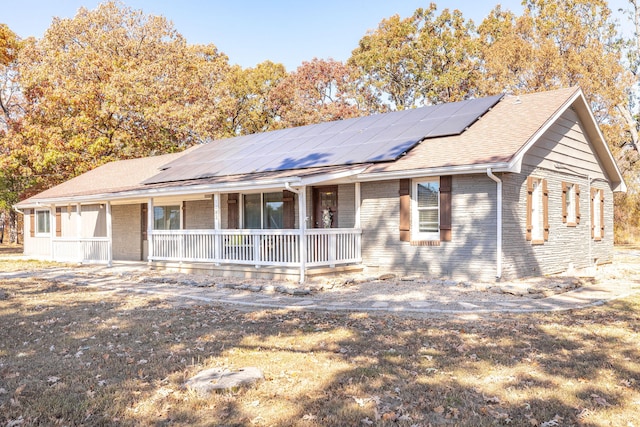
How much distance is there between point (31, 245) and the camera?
24312mm

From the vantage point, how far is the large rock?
4.79 m

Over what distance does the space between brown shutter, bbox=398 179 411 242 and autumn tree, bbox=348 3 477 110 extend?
21376 millimetres

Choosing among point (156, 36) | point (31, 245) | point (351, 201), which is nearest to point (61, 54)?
point (156, 36)

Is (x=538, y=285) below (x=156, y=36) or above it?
below

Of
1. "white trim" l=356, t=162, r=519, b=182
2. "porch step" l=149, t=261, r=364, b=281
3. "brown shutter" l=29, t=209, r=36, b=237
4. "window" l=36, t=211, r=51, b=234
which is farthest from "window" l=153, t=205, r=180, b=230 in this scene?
"brown shutter" l=29, t=209, r=36, b=237

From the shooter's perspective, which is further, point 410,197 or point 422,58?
point 422,58

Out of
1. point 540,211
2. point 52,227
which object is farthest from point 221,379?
point 52,227

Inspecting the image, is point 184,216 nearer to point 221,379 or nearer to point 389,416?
point 221,379

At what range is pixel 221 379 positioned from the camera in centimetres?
495

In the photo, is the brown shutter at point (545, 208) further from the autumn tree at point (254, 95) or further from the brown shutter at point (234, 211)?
the autumn tree at point (254, 95)

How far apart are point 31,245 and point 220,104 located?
12.8 m

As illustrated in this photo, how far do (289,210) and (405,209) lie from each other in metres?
3.73

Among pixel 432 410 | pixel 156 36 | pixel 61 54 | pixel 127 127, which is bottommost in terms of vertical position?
pixel 432 410

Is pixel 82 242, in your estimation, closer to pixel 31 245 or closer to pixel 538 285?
pixel 31 245
